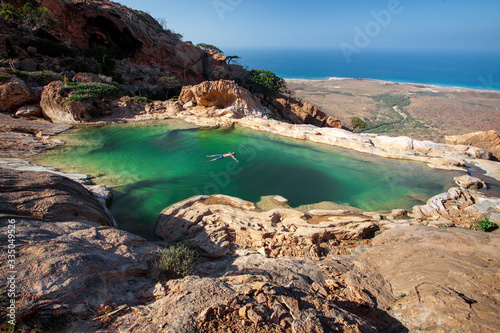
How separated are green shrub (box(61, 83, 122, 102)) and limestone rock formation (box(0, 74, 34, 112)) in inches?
96.8

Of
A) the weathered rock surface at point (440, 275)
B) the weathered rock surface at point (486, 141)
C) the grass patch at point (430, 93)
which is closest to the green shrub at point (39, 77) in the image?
the weathered rock surface at point (440, 275)

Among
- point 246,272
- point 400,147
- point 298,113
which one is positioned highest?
point 298,113

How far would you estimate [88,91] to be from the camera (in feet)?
63.5

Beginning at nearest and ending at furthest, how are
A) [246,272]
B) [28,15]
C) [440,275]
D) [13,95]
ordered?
[440,275]
[246,272]
[13,95]
[28,15]

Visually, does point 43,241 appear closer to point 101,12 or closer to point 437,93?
point 101,12

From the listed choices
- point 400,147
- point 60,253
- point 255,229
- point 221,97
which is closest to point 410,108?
point 400,147

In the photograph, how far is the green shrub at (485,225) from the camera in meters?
8.72

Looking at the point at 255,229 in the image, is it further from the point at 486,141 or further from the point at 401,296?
the point at 486,141

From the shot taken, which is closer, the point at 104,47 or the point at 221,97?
the point at 221,97

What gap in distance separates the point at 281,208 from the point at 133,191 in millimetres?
7359

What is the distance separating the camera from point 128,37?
33.3 meters

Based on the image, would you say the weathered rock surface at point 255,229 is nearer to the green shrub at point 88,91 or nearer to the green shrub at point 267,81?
the green shrub at point 88,91

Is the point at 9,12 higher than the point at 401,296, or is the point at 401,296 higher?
the point at 9,12

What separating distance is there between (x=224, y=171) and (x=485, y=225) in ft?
38.8
